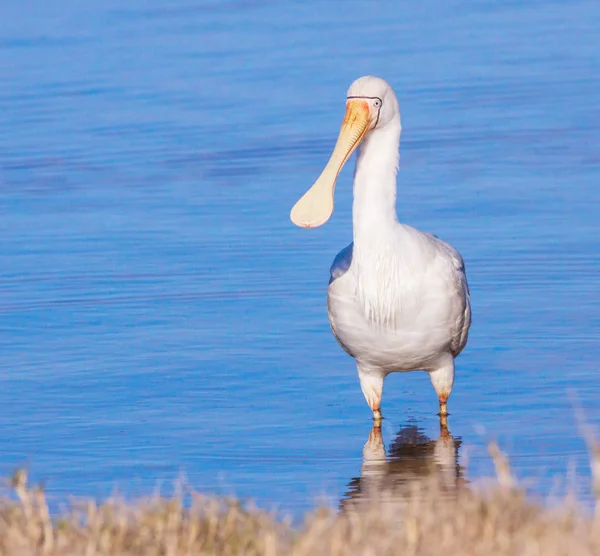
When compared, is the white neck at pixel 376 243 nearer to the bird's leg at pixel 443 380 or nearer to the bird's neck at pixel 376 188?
the bird's neck at pixel 376 188

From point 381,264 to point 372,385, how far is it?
94 centimetres

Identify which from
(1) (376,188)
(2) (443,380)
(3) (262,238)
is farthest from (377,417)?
(3) (262,238)

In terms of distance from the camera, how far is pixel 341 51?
19.7 meters

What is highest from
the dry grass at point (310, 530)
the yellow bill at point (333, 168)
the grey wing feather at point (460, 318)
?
the yellow bill at point (333, 168)

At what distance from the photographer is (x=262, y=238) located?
1280 centimetres

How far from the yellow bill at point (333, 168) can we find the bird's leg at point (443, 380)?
3.83 ft

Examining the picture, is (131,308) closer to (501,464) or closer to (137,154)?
(137,154)

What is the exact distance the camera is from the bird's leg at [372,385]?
912 cm

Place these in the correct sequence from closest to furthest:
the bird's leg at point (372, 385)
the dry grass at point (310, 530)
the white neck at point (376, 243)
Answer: the dry grass at point (310, 530) → the white neck at point (376, 243) → the bird's leg at point (372, 385)

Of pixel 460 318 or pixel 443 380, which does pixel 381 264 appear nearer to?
pixel 460 318

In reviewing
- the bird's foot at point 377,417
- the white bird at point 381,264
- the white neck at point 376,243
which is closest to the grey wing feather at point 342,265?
the white bird at point 381,264

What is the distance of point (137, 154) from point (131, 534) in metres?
10.6

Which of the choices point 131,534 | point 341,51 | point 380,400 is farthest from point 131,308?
point 341,51

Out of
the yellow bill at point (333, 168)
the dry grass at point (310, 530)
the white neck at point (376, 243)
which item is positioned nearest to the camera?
the dry grass at point (310, 530)
